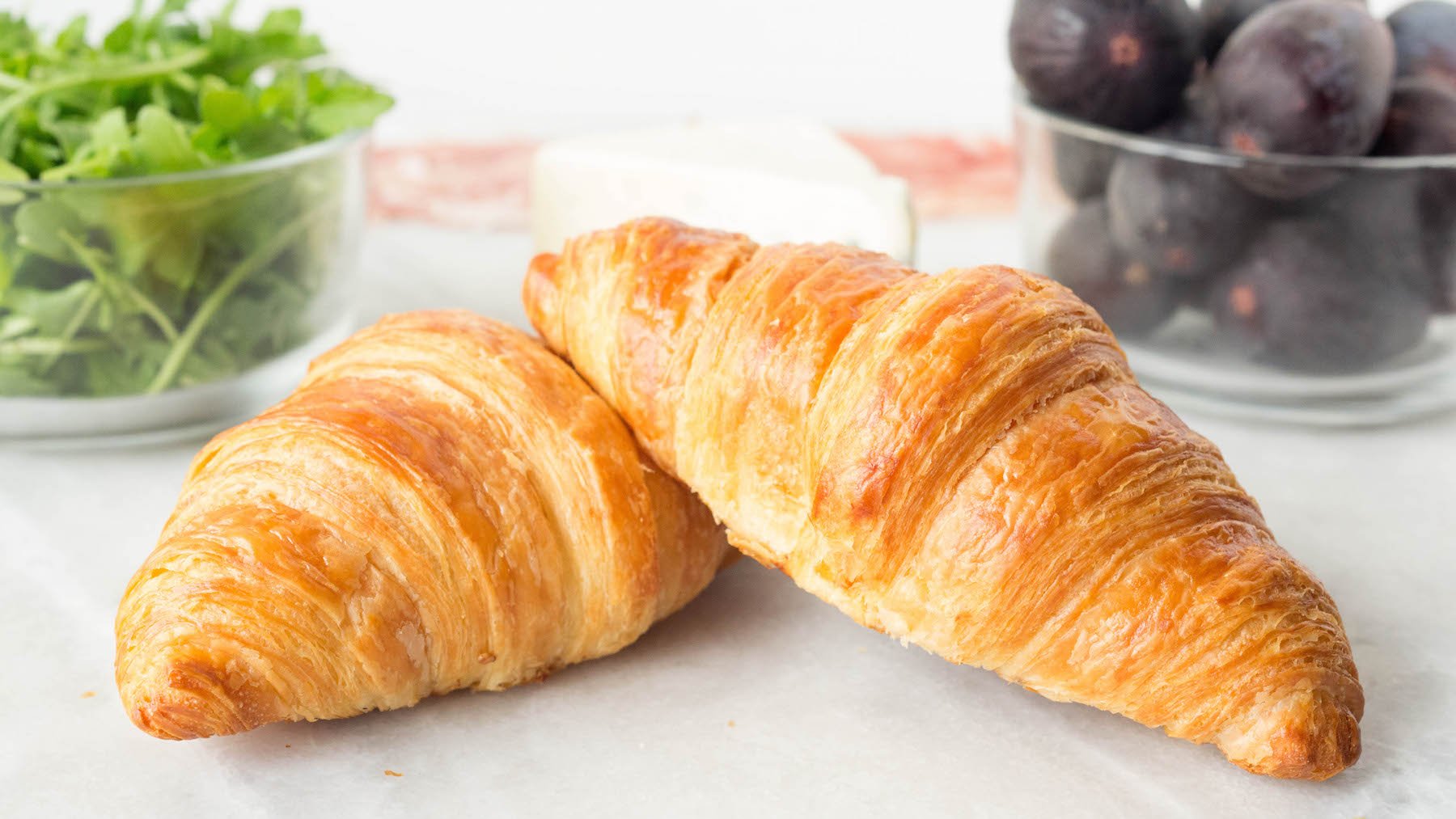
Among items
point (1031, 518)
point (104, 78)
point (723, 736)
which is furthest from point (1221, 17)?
point (104, 78)

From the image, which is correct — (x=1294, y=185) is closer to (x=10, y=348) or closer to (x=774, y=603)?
(x=774, y=603)

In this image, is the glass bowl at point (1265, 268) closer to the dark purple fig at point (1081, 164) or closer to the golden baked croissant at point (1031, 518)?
the dark purple fig at point (1081, 164)

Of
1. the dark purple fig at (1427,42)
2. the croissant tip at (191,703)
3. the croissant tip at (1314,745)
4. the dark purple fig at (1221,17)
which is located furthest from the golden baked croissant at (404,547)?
the dark purple fig at (1427,42)

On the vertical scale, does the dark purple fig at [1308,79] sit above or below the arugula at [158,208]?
above

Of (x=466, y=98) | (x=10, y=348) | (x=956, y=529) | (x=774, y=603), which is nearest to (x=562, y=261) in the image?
(x=774, y=603)

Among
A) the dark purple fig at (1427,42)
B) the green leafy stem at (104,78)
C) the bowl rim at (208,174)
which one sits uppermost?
the dark purple fig at (1427,42)

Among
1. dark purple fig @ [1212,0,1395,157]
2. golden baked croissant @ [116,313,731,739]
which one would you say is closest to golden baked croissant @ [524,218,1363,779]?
golden baked croissant @ [116,313,731,739]
